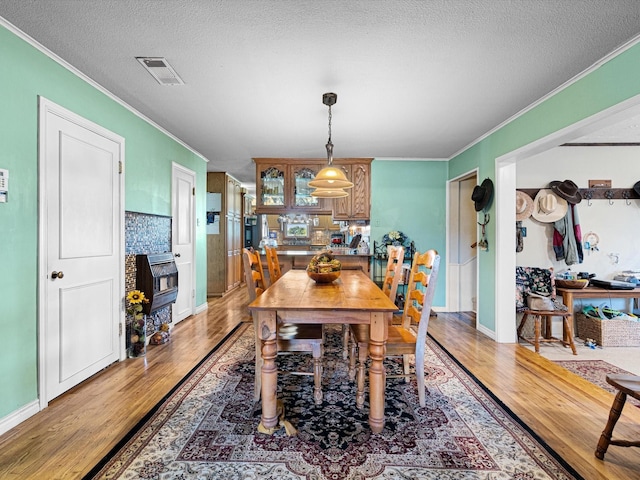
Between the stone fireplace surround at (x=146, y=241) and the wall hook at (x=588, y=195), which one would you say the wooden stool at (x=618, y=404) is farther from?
the stone fireplace surround at (x=146, y=241)

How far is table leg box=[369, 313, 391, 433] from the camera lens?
1.87 m

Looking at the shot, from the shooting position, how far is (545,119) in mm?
2928

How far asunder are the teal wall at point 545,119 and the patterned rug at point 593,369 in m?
0.80

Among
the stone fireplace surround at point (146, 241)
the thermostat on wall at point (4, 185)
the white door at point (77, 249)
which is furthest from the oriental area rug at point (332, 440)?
the thermostat on wall at point (4, 185)

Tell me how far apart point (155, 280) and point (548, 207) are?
189 inches

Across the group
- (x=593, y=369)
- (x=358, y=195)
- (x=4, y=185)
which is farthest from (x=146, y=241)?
(x=593, y=369)

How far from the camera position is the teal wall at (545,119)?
216 centimetres

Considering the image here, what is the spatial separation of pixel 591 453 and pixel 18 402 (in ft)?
11.0

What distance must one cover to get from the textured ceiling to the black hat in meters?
0.75

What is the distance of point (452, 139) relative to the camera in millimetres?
4227

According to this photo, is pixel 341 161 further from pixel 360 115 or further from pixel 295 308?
pixel 295 308

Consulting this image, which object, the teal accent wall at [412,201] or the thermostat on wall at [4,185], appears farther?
the teal accent wall at [412,201]

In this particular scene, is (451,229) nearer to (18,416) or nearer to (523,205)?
(523,205)

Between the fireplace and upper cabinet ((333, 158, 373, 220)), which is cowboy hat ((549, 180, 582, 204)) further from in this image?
the fireplace
